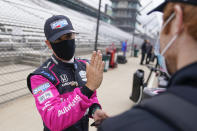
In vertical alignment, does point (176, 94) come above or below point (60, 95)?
above

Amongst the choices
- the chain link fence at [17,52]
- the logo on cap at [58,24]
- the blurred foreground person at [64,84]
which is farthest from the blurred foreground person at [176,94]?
the chain link fence at [17,52]

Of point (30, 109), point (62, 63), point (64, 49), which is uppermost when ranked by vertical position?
point (64, 49)

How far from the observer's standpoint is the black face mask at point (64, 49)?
148 centimetres

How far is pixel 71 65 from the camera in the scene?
150cm

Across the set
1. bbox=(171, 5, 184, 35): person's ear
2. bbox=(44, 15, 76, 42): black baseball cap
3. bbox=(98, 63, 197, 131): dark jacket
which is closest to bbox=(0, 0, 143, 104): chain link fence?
bbox=(44, 15, 76, 42): black baseball cap

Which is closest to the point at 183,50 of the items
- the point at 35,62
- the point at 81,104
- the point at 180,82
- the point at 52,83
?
the point at 180,82

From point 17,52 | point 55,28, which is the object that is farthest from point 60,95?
point 17,52

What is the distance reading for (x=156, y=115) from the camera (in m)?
0.47

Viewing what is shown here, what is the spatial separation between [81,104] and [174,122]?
806 mm

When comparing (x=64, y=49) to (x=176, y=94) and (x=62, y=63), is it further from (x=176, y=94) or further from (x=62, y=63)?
(x=176, y=94)

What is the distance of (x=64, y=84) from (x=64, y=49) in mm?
366

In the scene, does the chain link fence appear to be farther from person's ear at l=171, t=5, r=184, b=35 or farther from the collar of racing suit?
person's ear at l=171, t=5, r=184, b=35

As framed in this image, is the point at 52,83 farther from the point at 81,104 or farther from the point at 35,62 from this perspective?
the point at 35,62

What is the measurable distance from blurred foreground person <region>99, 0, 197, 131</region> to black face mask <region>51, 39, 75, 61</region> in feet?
3.51
